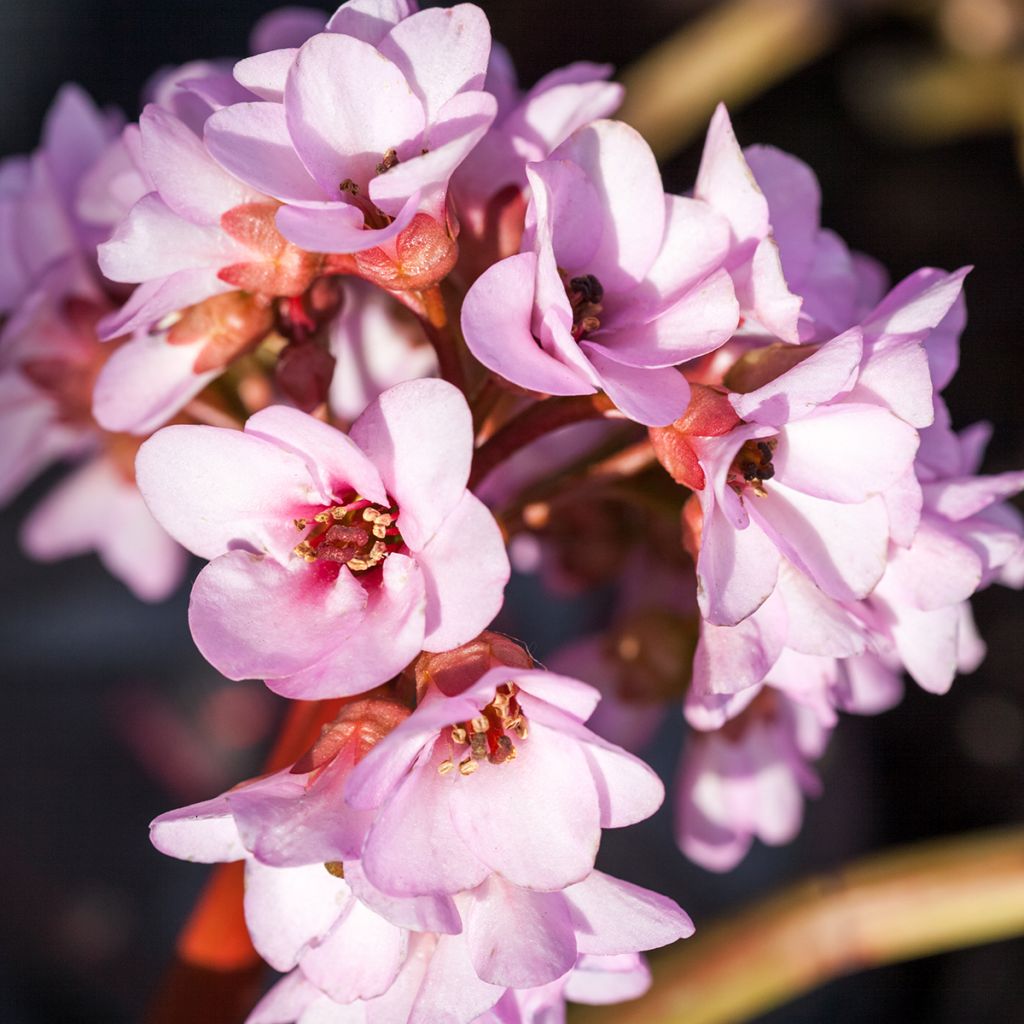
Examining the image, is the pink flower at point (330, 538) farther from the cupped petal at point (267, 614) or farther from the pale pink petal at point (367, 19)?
the pale pink petal at point (367, 19)

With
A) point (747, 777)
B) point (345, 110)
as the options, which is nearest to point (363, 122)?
point (345, 110)

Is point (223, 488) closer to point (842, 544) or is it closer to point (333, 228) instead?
point (333, 228)

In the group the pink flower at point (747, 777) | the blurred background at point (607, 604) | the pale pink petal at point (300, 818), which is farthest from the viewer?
the blurred background at point (607, 604)

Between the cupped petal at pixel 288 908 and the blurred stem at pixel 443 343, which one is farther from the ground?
the blurred stem at pixel 443 343

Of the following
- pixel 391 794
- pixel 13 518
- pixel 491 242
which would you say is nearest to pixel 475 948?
pixel 391 794

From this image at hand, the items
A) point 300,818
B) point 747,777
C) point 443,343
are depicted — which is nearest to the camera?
point 300,818

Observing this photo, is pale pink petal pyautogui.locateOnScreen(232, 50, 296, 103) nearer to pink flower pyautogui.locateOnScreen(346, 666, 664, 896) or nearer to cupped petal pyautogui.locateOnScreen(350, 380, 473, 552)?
cupped petal pyautogui.locateOnScreen(350, 380, 473, 552)

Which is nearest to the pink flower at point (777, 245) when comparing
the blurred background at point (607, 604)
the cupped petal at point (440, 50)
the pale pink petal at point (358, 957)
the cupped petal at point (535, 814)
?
the cupped petal at point (440, 50)
